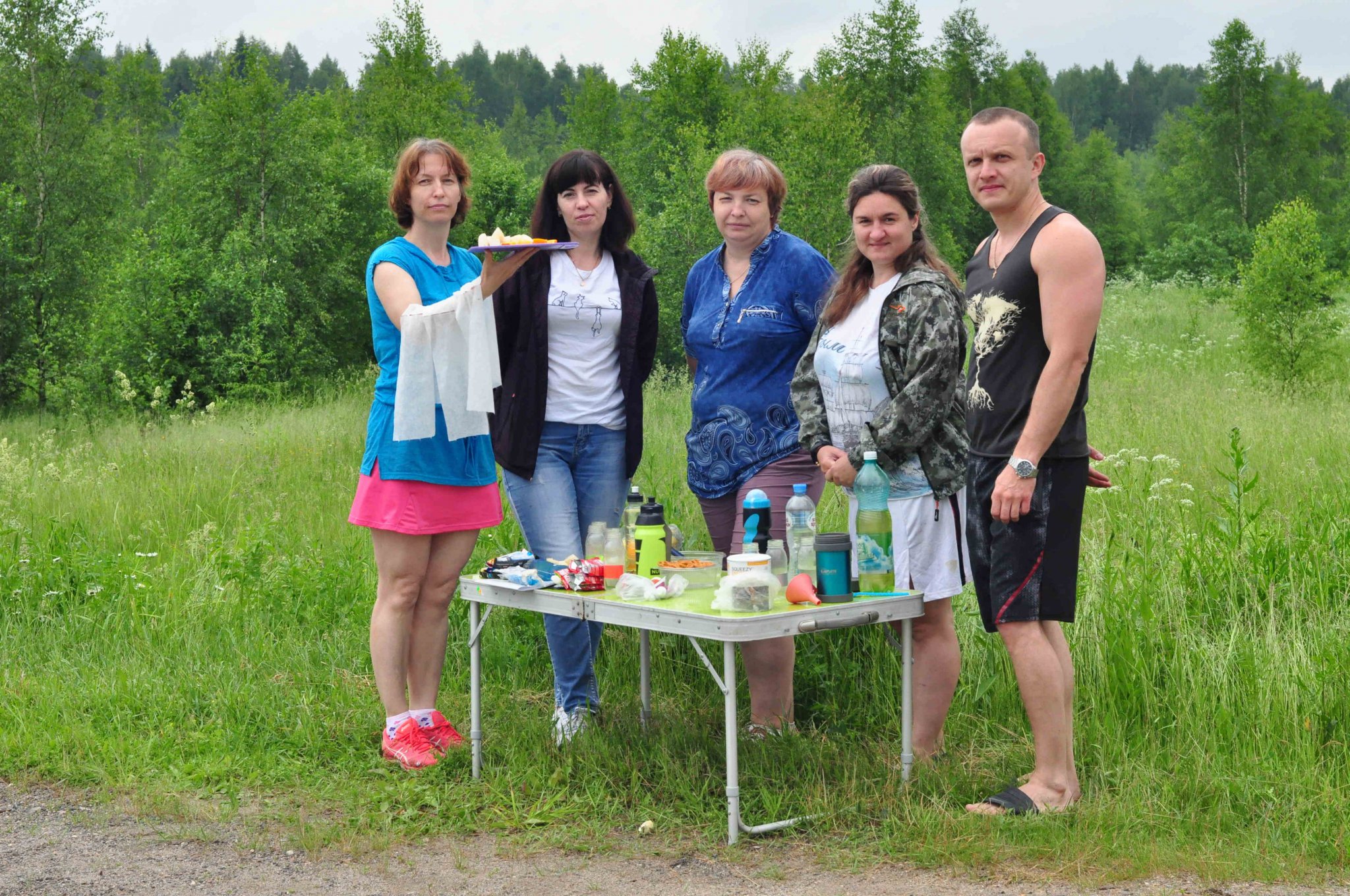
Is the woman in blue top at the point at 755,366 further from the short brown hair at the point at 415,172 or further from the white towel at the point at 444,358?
the short brown hair at the point at 415,172

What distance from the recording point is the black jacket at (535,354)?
4.57 m

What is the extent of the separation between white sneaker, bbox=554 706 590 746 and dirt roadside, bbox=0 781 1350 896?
2.35 feet

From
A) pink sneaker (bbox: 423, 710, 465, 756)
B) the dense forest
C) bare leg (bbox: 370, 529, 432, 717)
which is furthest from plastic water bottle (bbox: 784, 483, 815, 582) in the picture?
the dense forest

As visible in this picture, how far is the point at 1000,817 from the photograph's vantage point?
12.2 feet

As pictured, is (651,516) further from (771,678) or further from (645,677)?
(645,677)

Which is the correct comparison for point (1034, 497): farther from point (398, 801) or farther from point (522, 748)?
point (398, 801)

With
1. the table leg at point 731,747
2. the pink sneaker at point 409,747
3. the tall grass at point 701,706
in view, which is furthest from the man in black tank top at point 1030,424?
the pink sneaker at point 409,747

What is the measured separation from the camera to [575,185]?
4645 millimetres

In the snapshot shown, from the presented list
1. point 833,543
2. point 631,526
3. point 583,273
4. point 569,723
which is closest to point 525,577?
point 631,526

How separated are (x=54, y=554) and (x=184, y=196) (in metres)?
16.4

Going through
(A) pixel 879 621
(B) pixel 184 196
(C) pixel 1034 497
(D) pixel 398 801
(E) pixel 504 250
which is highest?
(B) pixel 184 196

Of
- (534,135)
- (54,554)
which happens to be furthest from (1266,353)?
(534,135)

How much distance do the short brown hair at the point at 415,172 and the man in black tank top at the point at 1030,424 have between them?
195 cm

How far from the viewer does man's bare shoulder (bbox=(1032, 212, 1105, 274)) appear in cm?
352
